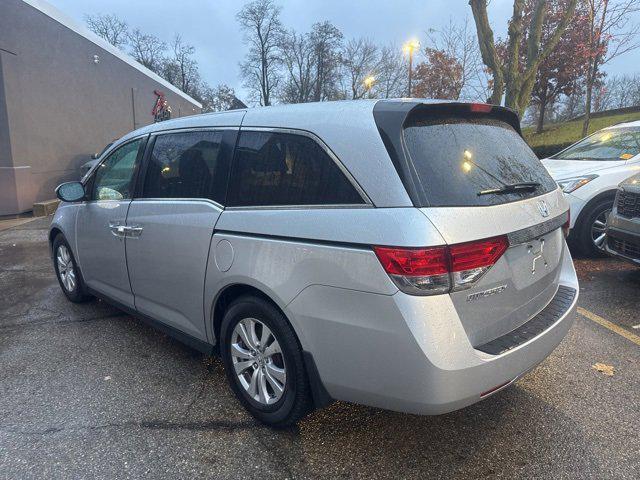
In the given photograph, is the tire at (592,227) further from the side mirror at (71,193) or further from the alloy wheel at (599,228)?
the side mirror at (71,193)

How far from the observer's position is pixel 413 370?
188cm

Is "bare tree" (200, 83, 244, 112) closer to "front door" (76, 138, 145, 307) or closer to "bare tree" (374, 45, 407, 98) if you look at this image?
"bare tree" (374, 45, 407, 98)

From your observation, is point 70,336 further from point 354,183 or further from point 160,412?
point 354,183

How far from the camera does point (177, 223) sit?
2879mm

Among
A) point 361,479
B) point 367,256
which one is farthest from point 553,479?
point 367,256

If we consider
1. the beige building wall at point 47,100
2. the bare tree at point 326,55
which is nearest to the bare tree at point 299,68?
the bare tree at point 326,55

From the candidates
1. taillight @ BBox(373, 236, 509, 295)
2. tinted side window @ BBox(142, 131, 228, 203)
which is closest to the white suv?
taillight @ BBox(373, 236, 509, 295)

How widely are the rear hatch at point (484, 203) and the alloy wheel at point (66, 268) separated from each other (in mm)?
3644

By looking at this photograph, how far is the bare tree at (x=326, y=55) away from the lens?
146 feet

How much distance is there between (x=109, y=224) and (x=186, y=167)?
104 centimetres

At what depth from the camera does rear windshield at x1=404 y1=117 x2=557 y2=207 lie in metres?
2.03

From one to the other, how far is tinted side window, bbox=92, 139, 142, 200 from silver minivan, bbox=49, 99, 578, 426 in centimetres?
58

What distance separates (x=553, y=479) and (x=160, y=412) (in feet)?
7.00

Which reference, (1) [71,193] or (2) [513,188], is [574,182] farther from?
(1) [71,193]
